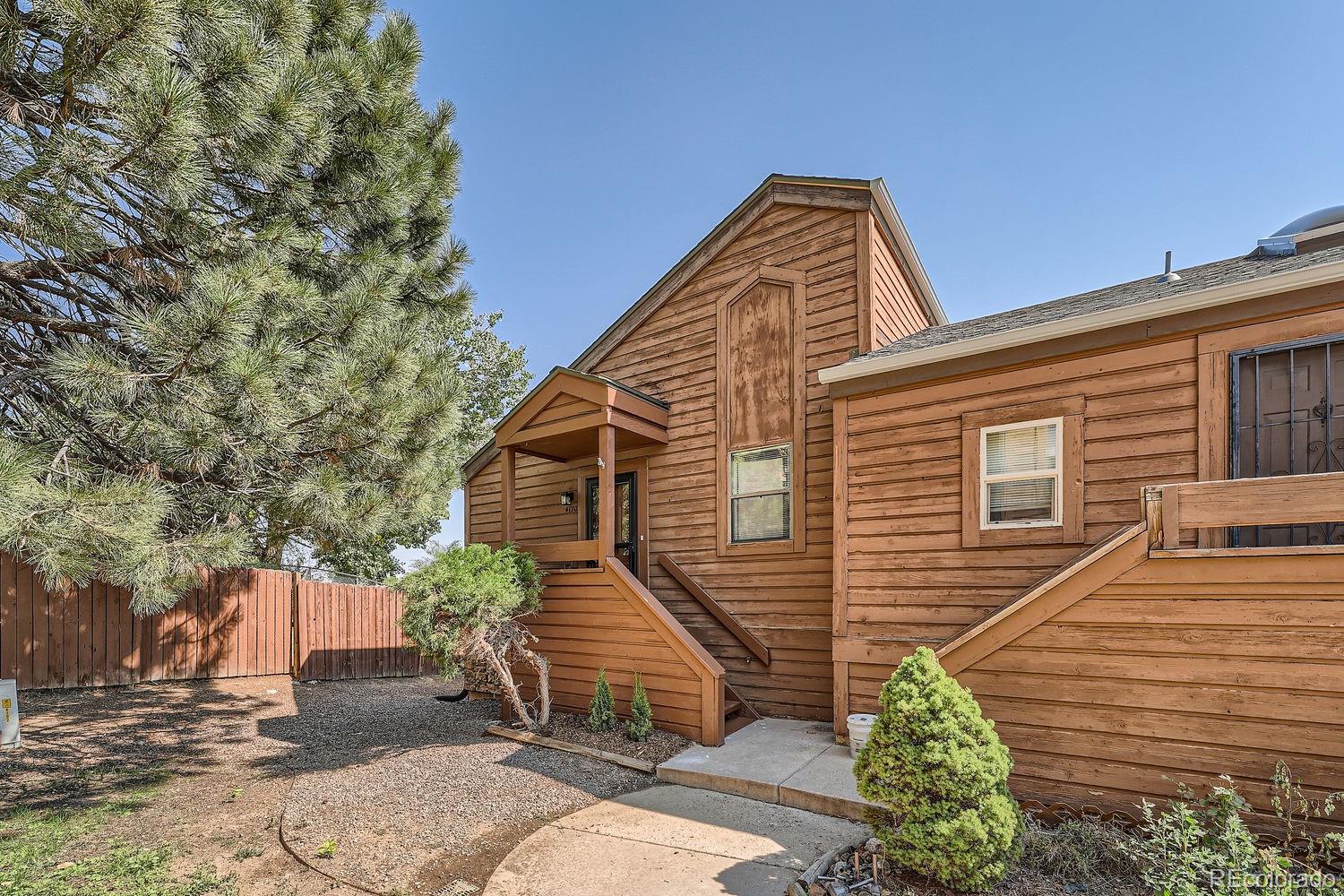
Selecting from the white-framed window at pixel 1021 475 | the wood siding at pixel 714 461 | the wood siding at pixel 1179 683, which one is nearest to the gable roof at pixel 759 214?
the wood siding at pixel 714 461

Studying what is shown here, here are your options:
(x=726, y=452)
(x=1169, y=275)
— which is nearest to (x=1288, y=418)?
(x=1169, y=275)

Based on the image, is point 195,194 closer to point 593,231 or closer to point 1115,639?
point 1115,639

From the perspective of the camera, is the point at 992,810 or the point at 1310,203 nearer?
the point at 992,810

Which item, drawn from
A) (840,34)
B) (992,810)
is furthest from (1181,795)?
(840,34)

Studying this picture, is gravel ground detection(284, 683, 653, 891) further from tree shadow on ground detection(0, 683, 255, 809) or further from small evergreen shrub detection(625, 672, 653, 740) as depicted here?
tree shadow on ground detection(0, 683, 255, 809)

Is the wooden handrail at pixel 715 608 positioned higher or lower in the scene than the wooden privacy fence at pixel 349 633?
higher

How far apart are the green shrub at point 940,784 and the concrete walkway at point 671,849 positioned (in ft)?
2.69

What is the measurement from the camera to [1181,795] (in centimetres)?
371

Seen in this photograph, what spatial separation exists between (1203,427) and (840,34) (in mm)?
6982

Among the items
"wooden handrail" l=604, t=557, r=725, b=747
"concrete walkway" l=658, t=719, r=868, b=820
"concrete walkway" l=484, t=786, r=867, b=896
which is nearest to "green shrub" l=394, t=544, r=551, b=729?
"wooden handrail" l=604, t=557, r=725, b=747

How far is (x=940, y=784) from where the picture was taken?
328cm

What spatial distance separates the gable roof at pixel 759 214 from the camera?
24.4ft

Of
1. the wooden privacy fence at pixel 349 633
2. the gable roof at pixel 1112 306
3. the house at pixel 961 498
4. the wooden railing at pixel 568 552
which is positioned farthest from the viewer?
the wooden privacy fence at pixel 349 633

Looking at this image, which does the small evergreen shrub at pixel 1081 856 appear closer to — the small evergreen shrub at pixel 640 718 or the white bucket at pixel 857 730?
the white bucket at pixel 857 730
